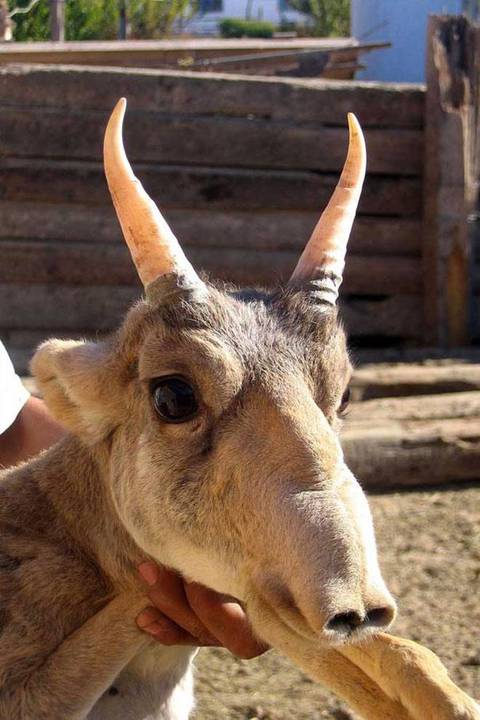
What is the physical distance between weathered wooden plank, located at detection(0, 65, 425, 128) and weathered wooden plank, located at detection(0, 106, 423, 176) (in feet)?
0.26

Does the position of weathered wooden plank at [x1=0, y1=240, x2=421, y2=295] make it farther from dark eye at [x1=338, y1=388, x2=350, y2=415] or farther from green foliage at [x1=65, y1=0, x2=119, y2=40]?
green foliage at [x1=65, y1=0, x2=119, y2=40]

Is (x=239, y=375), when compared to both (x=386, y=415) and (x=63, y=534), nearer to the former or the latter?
(x=63, y=534)

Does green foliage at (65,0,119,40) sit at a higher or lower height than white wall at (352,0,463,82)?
higher

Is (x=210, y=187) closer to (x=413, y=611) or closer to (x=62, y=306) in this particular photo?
(x=62, y=306)

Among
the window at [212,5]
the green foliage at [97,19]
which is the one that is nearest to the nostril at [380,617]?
the green foliage at [97,19]

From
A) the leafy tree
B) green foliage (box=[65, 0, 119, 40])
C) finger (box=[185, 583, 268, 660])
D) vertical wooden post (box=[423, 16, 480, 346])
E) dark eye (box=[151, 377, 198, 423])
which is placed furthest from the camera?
the leafy tree

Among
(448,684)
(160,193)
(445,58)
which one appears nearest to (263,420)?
(448,684)

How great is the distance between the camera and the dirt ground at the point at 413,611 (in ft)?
14.6

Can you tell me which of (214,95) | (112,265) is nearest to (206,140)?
(214,95)

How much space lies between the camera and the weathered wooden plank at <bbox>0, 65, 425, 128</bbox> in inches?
357

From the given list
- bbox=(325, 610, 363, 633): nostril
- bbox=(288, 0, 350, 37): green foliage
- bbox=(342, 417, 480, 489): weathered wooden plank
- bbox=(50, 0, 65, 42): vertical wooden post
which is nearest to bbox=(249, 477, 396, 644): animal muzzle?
bbox=(325, 610, 363, 633): nostril

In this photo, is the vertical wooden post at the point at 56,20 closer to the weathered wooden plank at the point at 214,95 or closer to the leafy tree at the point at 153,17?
the weathered wooden plank at the point at 214,95

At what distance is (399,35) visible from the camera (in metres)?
26.7

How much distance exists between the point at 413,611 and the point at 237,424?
2645mm
